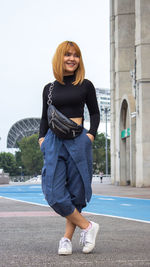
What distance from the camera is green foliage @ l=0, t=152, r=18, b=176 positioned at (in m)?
142

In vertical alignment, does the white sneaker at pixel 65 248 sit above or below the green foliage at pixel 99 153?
above

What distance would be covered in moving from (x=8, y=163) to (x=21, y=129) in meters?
14.8

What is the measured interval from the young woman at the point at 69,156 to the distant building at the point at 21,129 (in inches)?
5727

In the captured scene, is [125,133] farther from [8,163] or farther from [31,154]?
[8,163]

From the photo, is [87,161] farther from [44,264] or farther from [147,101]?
[147,101]

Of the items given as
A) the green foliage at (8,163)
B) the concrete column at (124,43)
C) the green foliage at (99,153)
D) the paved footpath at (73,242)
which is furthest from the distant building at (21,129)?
the paved footpath at (73,242)

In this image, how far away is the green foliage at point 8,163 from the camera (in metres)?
142

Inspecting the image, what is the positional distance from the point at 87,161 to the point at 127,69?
37.1 m

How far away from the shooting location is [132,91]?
40.5 meters

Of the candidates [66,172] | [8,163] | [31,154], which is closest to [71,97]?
[66,172]

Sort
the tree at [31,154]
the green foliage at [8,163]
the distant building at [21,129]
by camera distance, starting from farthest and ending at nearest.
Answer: the distant building at [21,129], the green foliage at [8,163], the tree at [31,154]

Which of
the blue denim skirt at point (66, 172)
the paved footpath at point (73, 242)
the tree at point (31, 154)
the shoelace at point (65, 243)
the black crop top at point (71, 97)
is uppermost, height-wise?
the black crop top at point (71, 97)

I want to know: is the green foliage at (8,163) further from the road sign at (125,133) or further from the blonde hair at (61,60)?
the blonde hair at (61,60)

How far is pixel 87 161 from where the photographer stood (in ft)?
17.1
